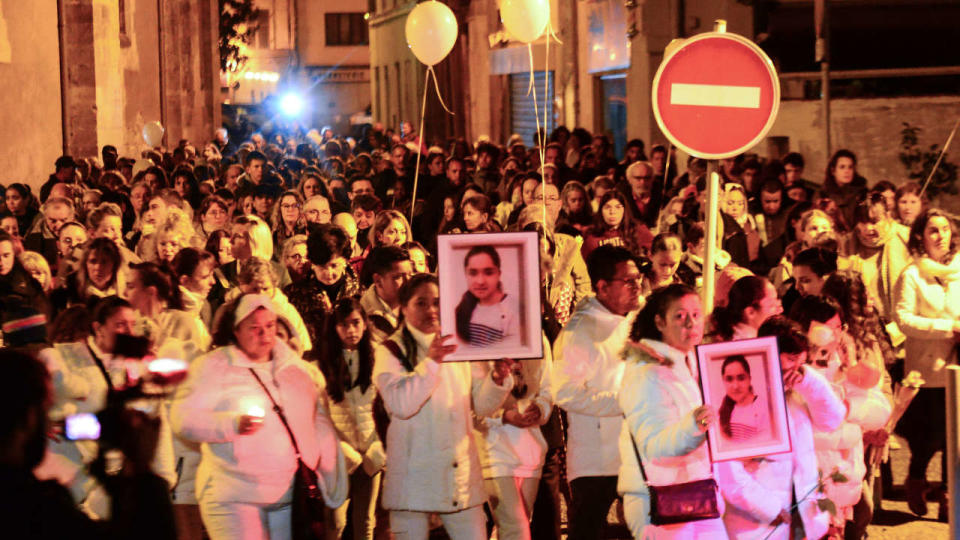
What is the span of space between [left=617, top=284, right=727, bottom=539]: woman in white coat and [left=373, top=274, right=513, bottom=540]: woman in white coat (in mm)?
808

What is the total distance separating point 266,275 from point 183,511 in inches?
60.6

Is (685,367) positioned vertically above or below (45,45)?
below

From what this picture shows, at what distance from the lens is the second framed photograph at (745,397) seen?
18.5ft

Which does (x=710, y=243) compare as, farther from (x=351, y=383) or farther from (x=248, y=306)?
(x=248, y=306)

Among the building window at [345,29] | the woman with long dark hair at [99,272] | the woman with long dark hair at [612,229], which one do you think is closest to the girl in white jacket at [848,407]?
the woman with long dark hair at [612,229]

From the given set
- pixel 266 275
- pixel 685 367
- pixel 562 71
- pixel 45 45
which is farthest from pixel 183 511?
pixel 562 71

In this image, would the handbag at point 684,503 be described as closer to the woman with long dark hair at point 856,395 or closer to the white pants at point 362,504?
the woman with long dark hair at point 856,395

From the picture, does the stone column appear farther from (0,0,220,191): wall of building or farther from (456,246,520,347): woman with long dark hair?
(456,246,520,347): woman with long dark hair

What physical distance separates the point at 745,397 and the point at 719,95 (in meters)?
1.57

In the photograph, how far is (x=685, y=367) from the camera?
230 inches

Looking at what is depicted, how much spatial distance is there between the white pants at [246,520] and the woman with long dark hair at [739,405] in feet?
5.86

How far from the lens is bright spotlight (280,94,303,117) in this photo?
3280 inches

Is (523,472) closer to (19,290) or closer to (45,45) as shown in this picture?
(19,290)

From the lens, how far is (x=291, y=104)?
85.2m
